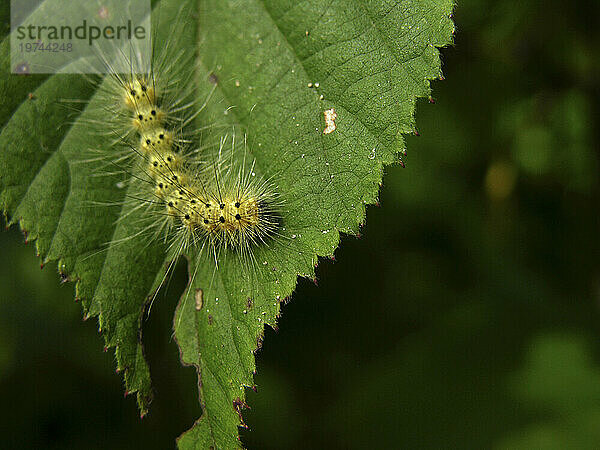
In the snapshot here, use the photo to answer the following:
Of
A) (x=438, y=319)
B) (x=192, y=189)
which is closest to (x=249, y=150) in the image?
(x=192, y=189)

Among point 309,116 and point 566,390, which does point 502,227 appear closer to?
point 566,390

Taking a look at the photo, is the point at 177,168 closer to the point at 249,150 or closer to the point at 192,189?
the point at 192,189

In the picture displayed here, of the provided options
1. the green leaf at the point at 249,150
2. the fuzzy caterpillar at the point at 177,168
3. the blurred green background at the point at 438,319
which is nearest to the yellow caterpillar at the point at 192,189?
the fuzzy caterpillar at the point at 177,168

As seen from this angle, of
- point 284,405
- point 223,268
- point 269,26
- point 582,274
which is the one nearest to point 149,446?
point 284,405

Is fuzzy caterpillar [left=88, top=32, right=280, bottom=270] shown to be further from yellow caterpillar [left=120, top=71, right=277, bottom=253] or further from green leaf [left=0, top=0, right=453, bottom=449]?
green leaf [left=0, top=0, right=453, bottom=449]

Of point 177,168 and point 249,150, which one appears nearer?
point 249,150

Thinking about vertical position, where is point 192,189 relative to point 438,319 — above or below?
above
